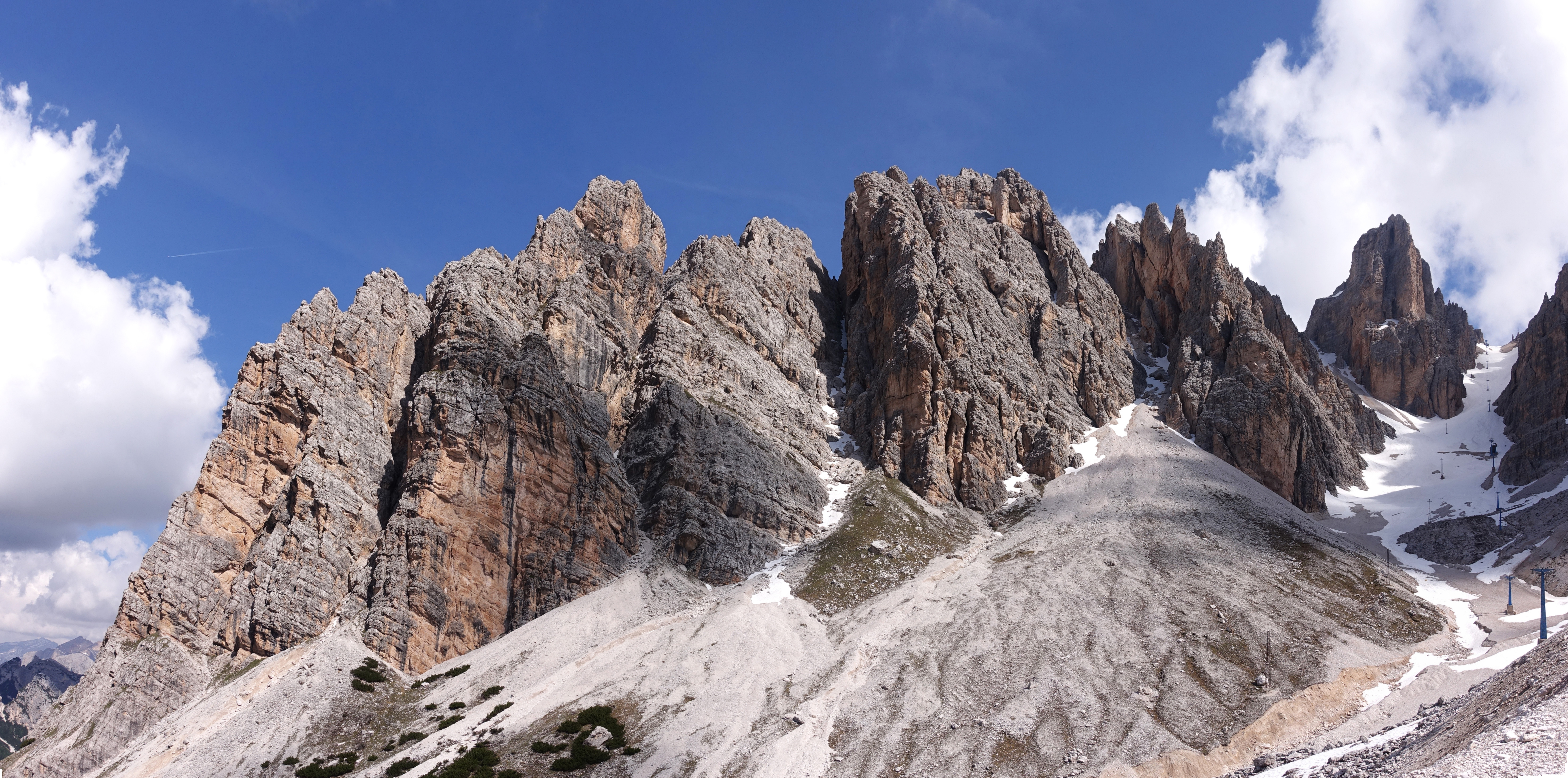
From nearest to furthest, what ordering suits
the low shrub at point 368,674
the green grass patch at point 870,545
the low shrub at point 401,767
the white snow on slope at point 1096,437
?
the low shrub at point 401,767, the low shrub at point 368,674, the green grass patch at point 870,545, the white snow on slope at point 1096,437

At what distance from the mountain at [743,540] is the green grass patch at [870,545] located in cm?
47

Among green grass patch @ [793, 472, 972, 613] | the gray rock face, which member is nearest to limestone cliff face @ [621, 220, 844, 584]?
green grass patch @ [793, 472, 972, 613]

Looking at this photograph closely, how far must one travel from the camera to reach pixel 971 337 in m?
136

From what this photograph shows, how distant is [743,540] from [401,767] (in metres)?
45.9

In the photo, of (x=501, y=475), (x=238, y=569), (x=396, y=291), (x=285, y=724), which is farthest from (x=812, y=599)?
(x=396, y=291)

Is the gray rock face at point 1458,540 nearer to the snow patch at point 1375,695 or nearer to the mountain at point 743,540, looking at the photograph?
the mountain at point 743,540

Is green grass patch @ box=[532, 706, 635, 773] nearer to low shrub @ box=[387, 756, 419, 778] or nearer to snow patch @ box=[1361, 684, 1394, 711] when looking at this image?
low shrub @ box=[387, 756, 419, 778]

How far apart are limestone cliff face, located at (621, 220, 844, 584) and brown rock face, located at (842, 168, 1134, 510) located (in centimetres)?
970

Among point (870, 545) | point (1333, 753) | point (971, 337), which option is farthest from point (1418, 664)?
point (971, 337)

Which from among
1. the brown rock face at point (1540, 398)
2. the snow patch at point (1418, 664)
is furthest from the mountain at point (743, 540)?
the brown rock face at point (1540, 398)

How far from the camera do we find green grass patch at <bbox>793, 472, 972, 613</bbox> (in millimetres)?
91312

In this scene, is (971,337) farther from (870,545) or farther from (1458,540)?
(1458,540)

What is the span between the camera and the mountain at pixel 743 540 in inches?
2576

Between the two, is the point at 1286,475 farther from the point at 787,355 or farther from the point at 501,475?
the point at 501,475
